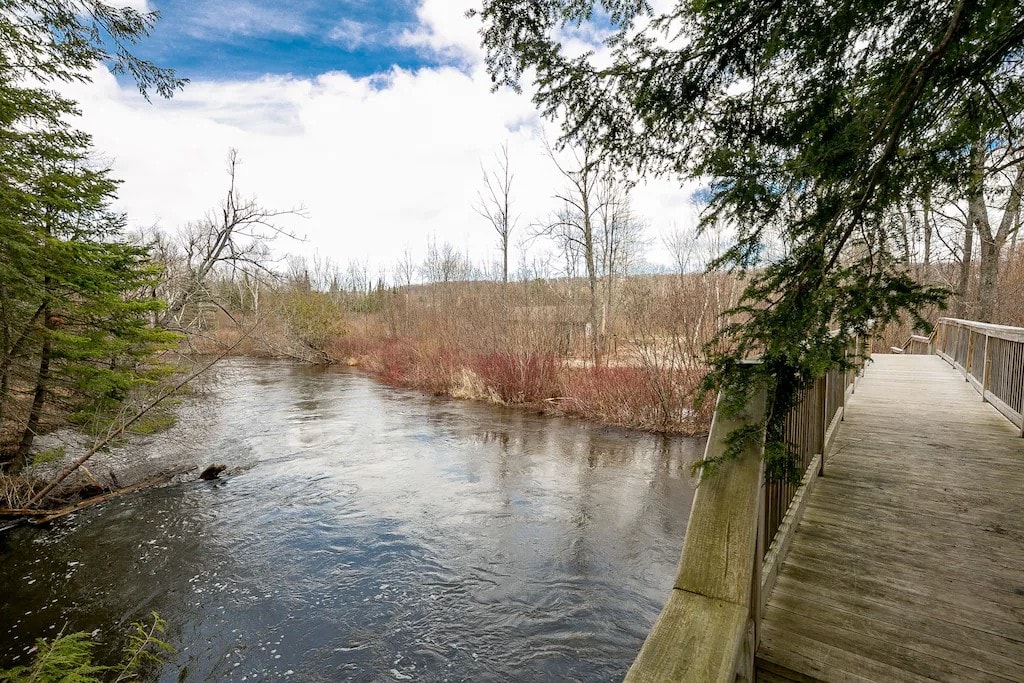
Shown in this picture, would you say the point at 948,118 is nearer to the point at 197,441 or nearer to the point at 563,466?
the point at 563,466

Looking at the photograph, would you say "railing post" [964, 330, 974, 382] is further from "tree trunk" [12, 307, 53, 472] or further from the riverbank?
"tree trunk" [12, 307, 53, 472]

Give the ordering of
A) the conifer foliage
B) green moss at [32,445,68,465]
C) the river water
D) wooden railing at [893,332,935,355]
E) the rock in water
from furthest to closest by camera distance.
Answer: wooden railing at [893,332,935,355], the rock in water, green moss at [32,445,68,465], the conifer foliage, the river water

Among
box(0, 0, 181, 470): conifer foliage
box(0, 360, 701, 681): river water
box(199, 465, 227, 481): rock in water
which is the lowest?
box(0, 360, 701, 681): river water

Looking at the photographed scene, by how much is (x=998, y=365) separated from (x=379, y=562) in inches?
Answer: 376

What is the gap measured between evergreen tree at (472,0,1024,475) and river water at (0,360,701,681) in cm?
380

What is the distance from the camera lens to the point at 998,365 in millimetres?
7387

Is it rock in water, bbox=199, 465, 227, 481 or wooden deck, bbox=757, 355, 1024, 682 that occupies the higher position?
wooden deck, bbox=757, 355, 1024, 682

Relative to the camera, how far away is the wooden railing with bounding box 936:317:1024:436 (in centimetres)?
619

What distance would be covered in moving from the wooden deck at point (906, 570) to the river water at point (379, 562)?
218 cm

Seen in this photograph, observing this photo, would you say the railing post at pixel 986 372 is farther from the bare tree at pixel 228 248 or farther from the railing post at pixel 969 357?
the bare tree at pixel 228 248

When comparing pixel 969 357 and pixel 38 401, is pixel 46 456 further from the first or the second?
pixel 969 357

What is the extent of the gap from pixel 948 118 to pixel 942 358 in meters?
15.2

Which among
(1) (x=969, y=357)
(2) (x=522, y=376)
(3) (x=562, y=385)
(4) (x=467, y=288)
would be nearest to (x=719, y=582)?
(1) (x=969, y=357)

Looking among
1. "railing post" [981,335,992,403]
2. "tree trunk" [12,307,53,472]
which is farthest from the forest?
"railing post" [981,335,992,403]
